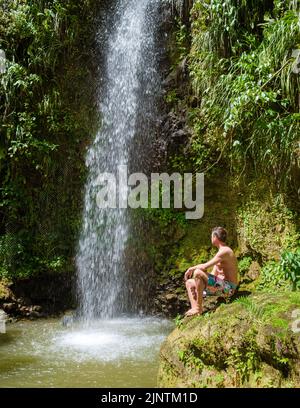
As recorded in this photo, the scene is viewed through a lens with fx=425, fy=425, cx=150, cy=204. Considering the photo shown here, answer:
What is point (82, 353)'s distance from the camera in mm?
5340

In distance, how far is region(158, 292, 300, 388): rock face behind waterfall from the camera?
3366 millimetres

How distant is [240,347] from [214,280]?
3.17 feet

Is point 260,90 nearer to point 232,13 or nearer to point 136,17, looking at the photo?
point 232,13

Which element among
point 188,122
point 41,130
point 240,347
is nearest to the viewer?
point 240,347

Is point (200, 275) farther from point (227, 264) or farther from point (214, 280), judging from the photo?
point (227, 264)

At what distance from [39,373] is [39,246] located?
159 inches

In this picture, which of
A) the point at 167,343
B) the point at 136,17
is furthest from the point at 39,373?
the point at 136,17

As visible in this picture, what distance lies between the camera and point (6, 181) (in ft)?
28.3

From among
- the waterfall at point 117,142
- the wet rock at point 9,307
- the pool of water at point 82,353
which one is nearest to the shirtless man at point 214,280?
the pool of water at point 82,353

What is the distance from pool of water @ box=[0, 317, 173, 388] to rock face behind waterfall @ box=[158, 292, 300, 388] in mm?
616

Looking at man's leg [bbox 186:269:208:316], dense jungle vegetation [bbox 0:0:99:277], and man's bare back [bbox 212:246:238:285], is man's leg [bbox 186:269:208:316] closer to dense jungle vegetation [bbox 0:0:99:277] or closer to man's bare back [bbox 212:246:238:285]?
man's bare back [bbox 212:246:238:285]

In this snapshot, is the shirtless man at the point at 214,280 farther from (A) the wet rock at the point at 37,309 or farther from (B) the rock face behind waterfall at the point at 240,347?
(A) the wet rock at the point at 37,309

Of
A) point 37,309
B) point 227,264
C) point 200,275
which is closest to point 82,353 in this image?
point 200,275

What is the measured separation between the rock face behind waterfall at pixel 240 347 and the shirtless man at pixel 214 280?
23 cm
